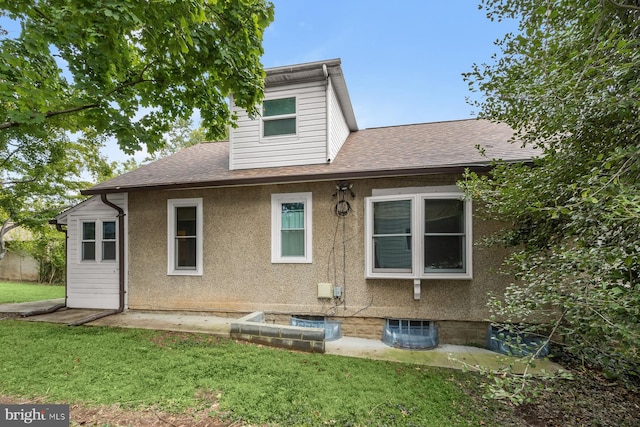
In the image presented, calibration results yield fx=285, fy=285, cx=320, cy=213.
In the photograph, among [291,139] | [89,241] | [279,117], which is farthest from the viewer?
[89,241]

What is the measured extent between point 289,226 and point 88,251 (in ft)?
18.5

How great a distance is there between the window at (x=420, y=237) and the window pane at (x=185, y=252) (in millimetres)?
4210

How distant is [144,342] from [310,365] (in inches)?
122

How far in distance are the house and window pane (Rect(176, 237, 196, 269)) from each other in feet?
0.09

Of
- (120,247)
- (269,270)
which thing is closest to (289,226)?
(269,270)

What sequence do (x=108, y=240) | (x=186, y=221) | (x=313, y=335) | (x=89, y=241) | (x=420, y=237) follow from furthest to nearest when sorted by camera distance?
(x=89, y=241) < (x=108, y=240) < (x=186, y=221) < (x=420, y=237) < (x=313, y=335)

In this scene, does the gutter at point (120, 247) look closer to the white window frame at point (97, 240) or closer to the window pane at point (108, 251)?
the white window frame at point (97, 240)

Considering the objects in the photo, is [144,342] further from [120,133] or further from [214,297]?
[120,133]

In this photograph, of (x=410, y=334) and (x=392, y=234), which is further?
(x=392, y=234)

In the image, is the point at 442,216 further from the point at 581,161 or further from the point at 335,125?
the point at 335,125

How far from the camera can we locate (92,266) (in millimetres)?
7410

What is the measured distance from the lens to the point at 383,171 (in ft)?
17.8

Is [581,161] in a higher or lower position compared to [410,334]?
higher

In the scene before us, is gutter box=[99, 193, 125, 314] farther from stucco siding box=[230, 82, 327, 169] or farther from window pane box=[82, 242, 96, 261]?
stucco siding box=[230, 82, 327, 169]
